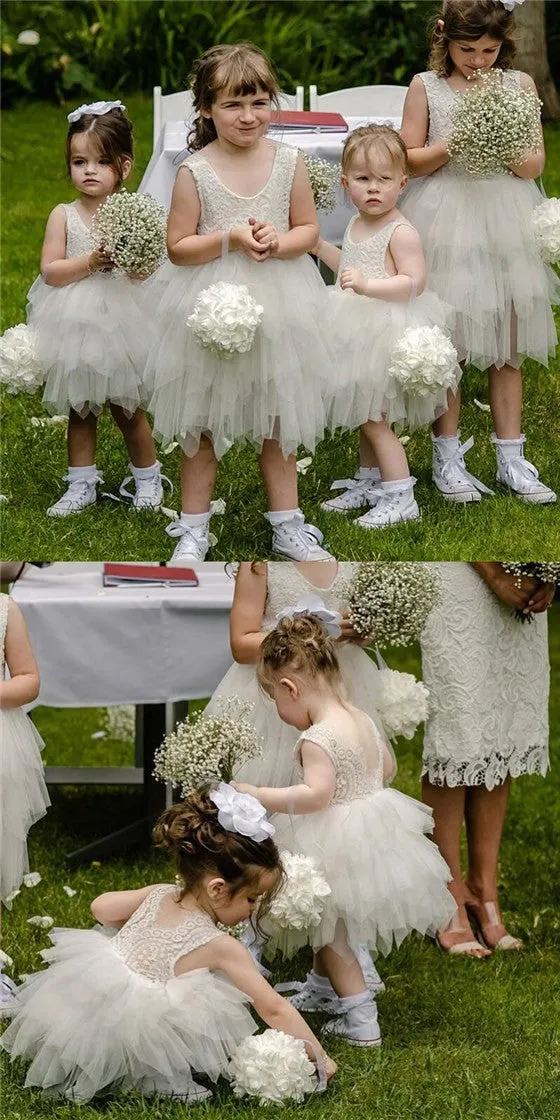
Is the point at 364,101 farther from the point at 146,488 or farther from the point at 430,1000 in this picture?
the point at 430,1000

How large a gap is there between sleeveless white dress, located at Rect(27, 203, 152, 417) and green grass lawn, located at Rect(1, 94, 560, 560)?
402 mm

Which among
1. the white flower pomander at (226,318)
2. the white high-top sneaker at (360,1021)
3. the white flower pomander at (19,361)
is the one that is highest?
the white flower pomander at (226,318)

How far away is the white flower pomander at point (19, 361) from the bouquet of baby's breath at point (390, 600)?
1.21 metres

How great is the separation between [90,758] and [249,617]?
301cm

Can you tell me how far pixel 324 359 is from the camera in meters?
3.95

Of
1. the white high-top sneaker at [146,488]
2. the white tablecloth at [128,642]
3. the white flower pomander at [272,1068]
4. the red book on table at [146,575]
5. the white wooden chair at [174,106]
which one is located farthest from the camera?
the white wooden chair at [174,106]

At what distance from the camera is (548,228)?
13.5 ft

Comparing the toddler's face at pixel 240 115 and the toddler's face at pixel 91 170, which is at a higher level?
the toddler's face at pixel 240 115

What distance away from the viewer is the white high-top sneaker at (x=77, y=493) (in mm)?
4422

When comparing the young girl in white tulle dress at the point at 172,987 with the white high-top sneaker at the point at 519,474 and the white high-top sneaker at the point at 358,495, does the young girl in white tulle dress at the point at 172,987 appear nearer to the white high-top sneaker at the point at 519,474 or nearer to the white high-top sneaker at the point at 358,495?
the white high-top sneaker at the point at 358,495

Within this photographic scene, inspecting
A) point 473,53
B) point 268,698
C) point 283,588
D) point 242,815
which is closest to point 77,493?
point 283,588

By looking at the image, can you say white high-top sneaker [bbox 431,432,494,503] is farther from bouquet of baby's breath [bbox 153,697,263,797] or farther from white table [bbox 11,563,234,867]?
bouquet of baby's breath [bbox 153,697,263,797]

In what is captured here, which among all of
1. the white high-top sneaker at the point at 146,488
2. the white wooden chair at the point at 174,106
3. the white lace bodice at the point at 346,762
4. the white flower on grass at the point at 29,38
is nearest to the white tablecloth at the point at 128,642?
the white high-top sneaker at the point at 146,488

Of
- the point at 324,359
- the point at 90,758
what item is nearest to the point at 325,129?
the point at 324,359
